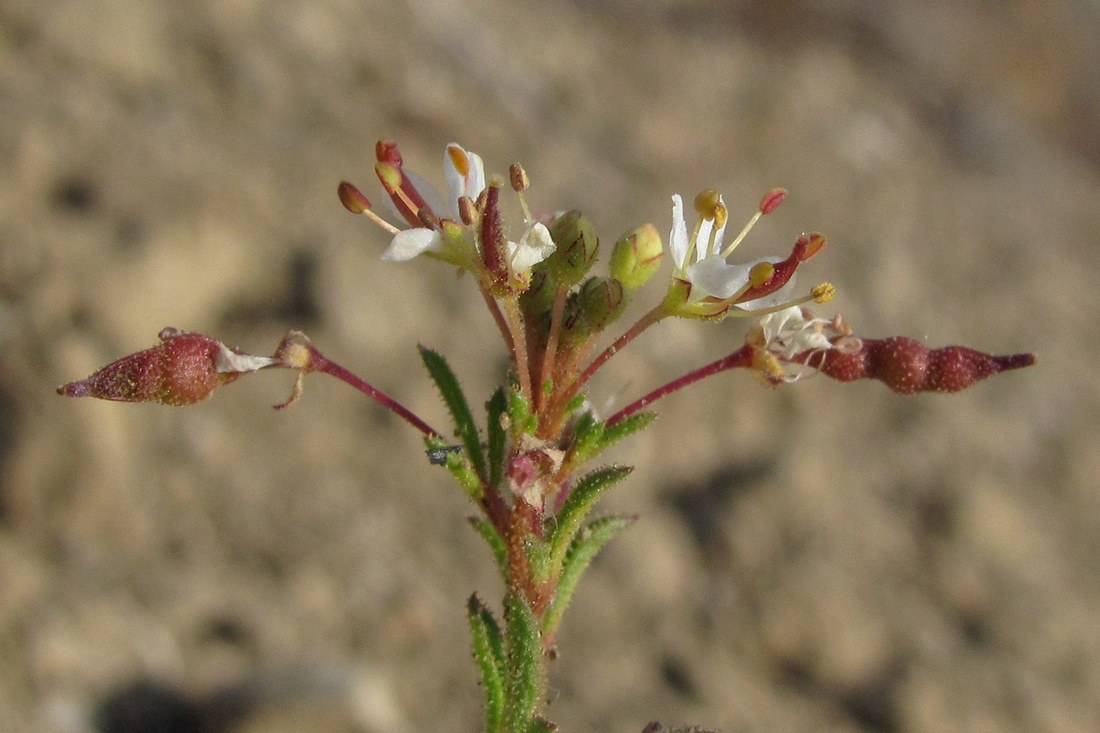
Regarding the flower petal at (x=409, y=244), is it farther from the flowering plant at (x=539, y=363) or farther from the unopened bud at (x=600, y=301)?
the unopened bud at (x=600, y=301)

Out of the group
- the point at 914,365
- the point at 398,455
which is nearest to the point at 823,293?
the point at 914,365

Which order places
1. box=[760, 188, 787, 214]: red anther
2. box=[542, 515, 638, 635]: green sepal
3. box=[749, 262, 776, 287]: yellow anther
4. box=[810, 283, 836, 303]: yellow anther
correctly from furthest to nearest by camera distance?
box=[760, 188, 787, 214]: red anther → box=[810, 283, 836, 303]: yellow anther → box=[542, 515, 638, 635]: green sepal → box=[749, 262, 776, 287]: yellow anther

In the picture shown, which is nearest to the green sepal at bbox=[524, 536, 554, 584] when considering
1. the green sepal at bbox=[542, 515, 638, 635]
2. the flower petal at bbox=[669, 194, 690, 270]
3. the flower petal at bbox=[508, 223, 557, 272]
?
the green sepal at bbox=[542, 515, 638, 635]

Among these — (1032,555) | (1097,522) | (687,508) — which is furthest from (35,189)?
(1097,522)

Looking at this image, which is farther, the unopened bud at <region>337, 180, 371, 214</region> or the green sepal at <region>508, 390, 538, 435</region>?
the unopened bud at <region>337, 180, 371, 214</region>

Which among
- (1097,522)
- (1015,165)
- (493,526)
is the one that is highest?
(1015,165)

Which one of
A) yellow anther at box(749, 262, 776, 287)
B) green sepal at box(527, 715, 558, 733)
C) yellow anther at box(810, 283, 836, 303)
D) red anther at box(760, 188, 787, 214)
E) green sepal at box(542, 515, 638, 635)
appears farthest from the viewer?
red anther at box(760, 188, 787, 214)

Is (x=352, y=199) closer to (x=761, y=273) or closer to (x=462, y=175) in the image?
(x=462, y=175)

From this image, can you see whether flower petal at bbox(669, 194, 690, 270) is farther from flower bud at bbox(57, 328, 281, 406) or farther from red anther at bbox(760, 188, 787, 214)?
flower bud at bbox(57, 328, 281, 406)

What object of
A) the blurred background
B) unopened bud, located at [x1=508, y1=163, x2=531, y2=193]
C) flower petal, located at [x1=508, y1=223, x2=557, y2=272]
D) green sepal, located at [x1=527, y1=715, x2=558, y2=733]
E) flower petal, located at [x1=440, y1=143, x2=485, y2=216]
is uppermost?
the blurred background

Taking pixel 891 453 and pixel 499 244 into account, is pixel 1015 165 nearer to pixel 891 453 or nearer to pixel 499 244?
pixel 891 453
